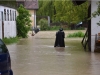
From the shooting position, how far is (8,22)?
3075 cm

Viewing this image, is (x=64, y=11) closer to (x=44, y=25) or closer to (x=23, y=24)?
(x=44, y=25)

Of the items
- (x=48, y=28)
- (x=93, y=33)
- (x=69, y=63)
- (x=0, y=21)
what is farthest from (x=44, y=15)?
(x=69, y=63)

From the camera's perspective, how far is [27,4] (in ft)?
204

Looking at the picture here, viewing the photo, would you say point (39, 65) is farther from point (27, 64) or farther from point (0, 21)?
point (0, 21)

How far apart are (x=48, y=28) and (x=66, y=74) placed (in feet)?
144

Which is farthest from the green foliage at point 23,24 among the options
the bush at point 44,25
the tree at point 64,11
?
the bush at point 44,25

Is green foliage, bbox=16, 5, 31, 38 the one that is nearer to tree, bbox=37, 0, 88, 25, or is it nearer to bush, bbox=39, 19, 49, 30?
tree, bbox=37, 0, 88, 25

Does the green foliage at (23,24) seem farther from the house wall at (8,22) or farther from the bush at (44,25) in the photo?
the bush at (44,25)

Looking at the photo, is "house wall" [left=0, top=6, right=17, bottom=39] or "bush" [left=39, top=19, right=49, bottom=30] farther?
"bush" [left=39, top=19, right=49, bottom=30]

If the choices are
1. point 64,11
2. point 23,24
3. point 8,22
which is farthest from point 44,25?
point 8,22

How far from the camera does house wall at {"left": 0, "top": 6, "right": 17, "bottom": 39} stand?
2817 centimetres

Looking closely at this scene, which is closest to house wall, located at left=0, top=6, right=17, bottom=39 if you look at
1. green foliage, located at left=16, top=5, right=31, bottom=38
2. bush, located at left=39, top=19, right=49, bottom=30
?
green foliage, located at left=16, top=5, right=31, bottom=38

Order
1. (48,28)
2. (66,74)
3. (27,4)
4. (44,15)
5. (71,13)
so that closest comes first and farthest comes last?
(66,74), (71,13), (48,28), (27,4), (44,15)

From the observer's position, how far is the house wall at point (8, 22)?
2817cm
